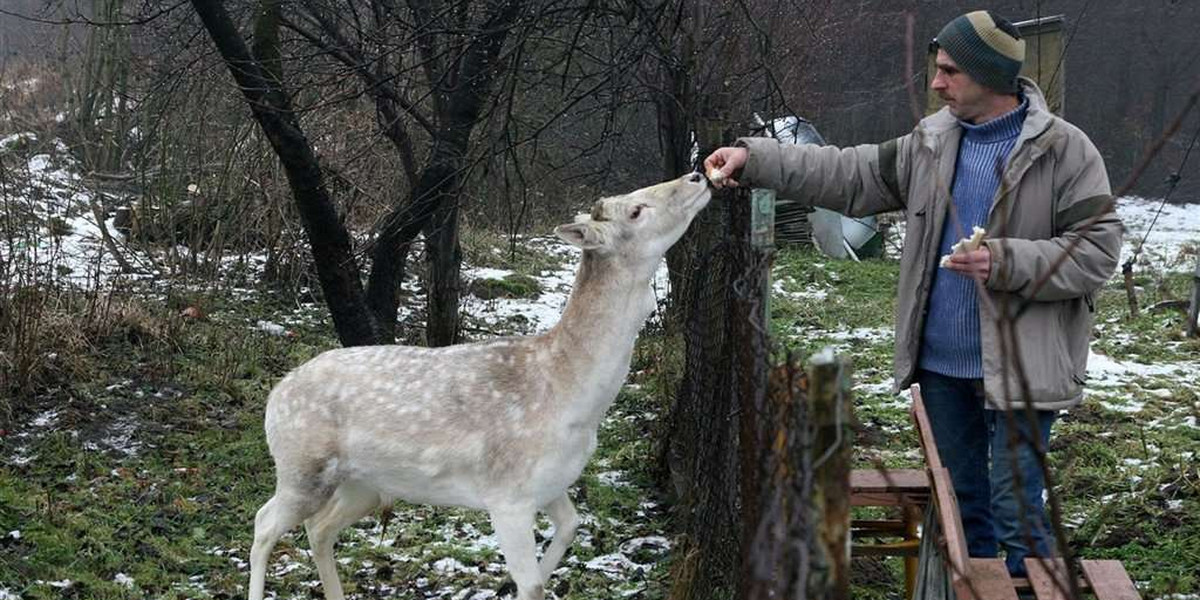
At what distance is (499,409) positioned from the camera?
15.4ft

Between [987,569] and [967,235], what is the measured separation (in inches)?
44.0

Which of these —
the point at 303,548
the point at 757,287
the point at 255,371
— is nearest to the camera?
the point at 757,287

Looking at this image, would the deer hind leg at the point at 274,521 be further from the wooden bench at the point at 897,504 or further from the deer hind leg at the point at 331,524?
the wooden bench at the point at 897,504

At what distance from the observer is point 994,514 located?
158 inches

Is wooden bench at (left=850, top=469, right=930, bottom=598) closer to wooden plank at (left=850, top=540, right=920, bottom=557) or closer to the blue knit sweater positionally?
wooden plank at (left=850, top=540, right=920, bottom=557)

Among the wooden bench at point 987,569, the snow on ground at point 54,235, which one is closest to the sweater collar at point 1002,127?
the wooden bench at point 987,569

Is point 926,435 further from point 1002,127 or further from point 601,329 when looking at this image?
point 601,329

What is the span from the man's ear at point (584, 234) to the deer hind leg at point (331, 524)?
146cm

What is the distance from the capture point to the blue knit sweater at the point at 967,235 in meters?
4.07

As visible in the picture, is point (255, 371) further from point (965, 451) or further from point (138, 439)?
point (965, 451)

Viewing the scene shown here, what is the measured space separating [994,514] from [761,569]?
93.1 inches

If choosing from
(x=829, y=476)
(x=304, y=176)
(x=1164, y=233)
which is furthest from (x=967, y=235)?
(x=1164, y=233)

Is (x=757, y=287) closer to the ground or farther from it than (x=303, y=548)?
farther from it

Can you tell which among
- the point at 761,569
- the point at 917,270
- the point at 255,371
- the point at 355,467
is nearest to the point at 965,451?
the point at 917,270
